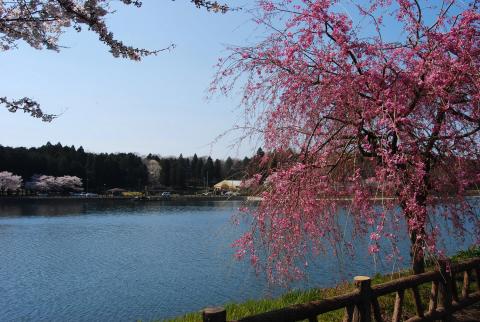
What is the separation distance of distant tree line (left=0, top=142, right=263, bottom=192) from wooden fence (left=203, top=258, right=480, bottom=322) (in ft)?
234

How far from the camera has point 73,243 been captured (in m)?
26.5

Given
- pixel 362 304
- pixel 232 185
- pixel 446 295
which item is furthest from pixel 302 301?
pixel 362 304

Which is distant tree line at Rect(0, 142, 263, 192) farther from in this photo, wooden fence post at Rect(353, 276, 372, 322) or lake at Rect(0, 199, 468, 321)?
wooden fence post at Rect(353, 276, 372, 322)

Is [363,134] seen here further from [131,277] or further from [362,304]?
[131,277]

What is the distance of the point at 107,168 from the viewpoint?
105 metres

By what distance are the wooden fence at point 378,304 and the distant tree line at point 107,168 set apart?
234ft

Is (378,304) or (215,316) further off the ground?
(215,316)

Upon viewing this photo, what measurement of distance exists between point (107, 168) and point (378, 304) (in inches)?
4104

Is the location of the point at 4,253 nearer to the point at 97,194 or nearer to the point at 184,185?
the point at 97,194

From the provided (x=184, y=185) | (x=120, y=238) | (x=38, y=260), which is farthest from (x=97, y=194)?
(x=38, y=260)

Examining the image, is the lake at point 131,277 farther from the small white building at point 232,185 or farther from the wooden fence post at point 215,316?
the wooden fence post at point 215,316

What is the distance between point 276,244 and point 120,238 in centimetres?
2456

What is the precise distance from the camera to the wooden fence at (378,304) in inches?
161

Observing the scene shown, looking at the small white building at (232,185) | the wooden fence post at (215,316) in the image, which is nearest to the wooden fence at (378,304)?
the wooden fence post at (215,316)
